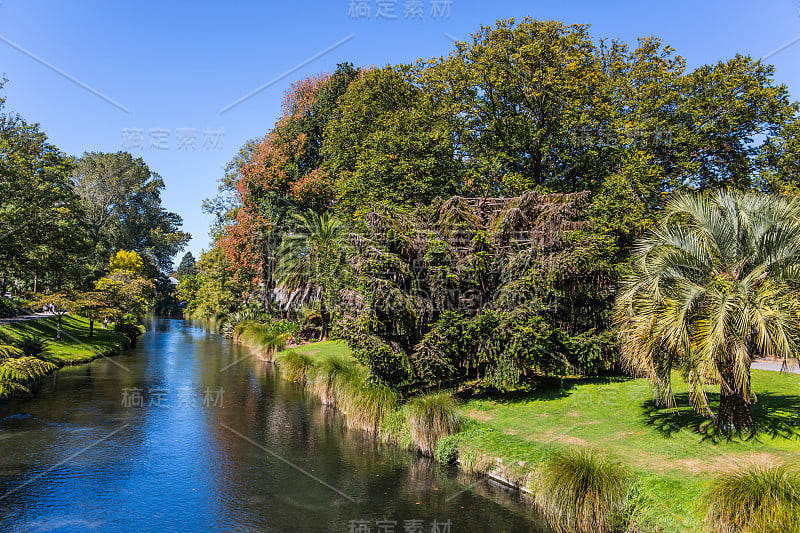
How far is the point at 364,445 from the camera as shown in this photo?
17.8 meters

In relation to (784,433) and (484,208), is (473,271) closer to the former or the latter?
(484,208)

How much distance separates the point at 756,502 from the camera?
9008 mm

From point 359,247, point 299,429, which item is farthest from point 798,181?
point 299,429

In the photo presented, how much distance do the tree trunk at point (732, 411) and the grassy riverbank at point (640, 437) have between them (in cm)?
40

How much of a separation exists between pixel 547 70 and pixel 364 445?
2169cm

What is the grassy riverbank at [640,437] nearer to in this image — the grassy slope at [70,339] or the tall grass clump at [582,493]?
the tall grass clump at [582,493]

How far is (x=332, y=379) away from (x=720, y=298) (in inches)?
640

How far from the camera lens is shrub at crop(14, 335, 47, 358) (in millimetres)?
28578

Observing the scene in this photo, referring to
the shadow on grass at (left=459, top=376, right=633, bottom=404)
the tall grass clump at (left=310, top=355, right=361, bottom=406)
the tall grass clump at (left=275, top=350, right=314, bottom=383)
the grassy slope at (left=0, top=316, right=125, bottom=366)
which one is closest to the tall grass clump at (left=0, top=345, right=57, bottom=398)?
the grassy slope at (left=0, top=316, right=125, bottom=366)

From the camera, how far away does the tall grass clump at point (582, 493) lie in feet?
35.3

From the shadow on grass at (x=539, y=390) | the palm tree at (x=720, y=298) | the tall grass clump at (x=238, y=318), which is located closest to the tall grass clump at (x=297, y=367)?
the shadow on grass at (x=539, y=390)
